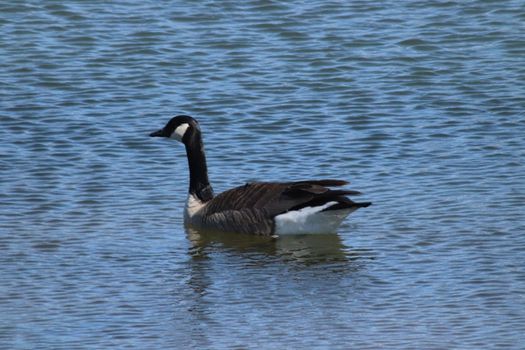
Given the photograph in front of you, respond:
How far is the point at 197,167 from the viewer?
14.9m

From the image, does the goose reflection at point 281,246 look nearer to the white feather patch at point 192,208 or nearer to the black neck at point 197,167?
the white feather patch at point 192,208

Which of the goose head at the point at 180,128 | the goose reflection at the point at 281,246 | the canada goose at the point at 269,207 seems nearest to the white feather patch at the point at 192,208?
the canada goose at the point at 269,207

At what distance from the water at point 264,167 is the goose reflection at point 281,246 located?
4 cm

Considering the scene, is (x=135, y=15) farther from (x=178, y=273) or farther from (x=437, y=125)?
(x=178, y=273)

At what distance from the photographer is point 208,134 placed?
17172mm

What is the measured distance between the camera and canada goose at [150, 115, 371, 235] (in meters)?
13.5

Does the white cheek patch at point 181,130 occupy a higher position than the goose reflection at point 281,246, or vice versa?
the white cheek patch at point 181,130

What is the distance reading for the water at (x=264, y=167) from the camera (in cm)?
1086

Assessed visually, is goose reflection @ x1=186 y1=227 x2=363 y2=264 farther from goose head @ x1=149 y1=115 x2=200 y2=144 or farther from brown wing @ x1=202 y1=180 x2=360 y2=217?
goose head @ x1=149 y1=115 x2=200 y2=144

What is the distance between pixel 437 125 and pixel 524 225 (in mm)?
3961

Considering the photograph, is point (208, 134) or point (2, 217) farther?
point (208, 134)

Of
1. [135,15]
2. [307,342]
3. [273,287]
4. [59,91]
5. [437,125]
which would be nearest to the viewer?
[307,342]

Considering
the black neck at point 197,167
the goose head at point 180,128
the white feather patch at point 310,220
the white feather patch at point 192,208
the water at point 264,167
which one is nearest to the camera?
the water at point 264,167

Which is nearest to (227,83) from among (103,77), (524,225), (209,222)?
(103,77)
